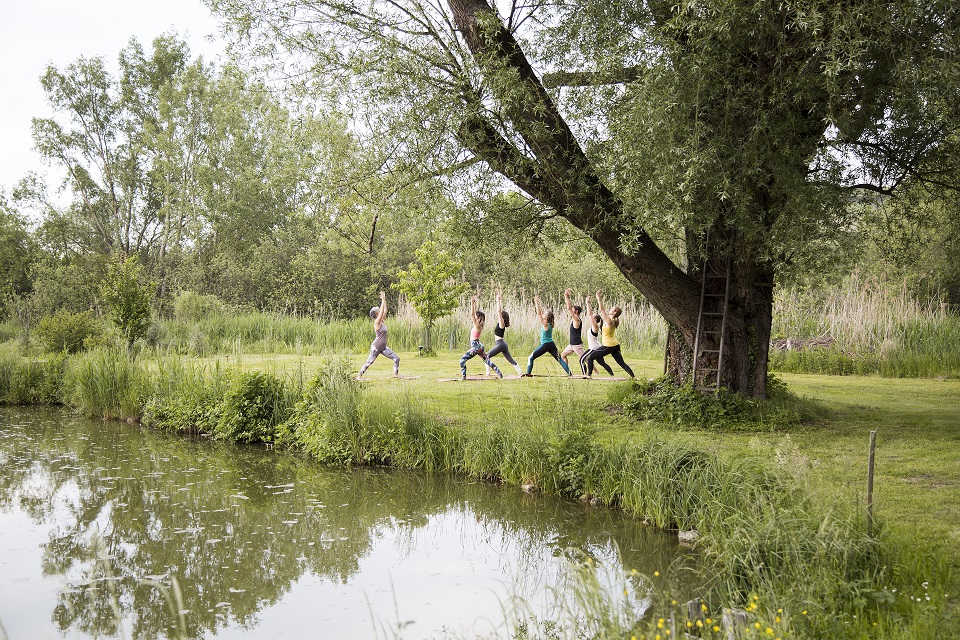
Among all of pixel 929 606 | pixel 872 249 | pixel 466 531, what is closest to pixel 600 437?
pixel 466 531

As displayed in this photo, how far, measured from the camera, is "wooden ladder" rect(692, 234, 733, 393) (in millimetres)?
10312

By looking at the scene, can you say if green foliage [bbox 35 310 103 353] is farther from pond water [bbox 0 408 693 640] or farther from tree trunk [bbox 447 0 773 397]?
tree trunk [bbox 447 0 773 397]

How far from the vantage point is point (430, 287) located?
67.4 feet

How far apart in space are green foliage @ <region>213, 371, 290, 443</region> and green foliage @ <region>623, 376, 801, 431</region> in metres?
5.26

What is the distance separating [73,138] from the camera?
36.6 metres

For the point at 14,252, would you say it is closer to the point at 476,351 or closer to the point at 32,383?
the point at 32,383

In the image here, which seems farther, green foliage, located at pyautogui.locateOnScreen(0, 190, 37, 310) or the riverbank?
green foliage, located at pyautogui.locateOnScreen(0, 190, 37, 310)

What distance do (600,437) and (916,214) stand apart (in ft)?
20.1

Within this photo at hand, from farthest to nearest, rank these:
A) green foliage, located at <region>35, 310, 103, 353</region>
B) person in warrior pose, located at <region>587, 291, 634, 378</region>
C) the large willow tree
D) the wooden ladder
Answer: green foliage, located at <region>35, 310, 103, 353</region>
person in warrior pose, located at <region>587, 291, 634, 378</region>
the wooden ladder
the large willow tree

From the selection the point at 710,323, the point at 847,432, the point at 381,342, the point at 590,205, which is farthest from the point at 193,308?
the point at 847,432

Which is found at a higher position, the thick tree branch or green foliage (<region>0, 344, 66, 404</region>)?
the thick tree branch

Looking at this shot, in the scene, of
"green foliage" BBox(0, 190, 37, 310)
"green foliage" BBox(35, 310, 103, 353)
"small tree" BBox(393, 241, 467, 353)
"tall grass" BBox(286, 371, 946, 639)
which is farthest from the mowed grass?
"green foliage" BBox(0, 190, 37, 310)

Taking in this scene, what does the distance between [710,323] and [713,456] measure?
405cm

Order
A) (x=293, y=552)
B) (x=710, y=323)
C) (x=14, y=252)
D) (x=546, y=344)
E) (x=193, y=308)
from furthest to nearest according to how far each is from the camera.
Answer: (x=14, y=252) → (x=193, y=308) → (x=546, y=344) → (x=710, y=323) → (x=293, y=552)
